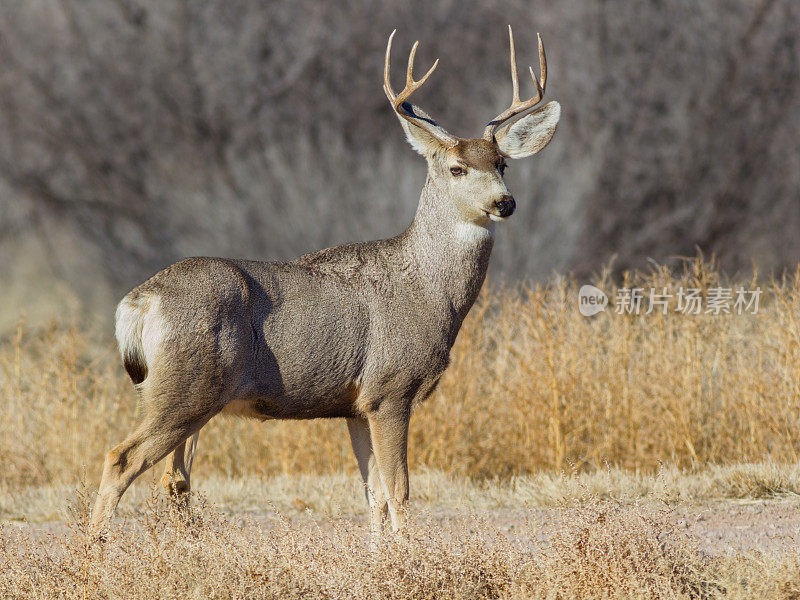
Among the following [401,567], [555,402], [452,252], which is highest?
[452,252]

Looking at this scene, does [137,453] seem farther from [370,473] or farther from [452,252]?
[452,252]

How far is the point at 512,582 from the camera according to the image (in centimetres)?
468

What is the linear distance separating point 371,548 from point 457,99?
9.04 m

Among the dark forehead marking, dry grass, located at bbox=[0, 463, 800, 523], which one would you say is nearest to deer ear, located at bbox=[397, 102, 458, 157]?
the dark forehead marking

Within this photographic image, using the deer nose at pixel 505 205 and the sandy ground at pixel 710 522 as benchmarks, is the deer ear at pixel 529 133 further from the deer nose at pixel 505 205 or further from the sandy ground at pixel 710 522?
the sandy ground at pixel 710 522

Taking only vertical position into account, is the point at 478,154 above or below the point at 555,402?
above

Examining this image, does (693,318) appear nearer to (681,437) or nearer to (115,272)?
(681,437)

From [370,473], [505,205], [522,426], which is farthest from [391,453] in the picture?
[522,426]

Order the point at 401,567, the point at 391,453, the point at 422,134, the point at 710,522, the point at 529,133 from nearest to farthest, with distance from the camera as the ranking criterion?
the point at 401,567
the point at 391,453
the point at 422,134
the point at 529,133
the point at 710,522

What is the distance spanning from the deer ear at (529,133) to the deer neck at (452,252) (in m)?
0.44

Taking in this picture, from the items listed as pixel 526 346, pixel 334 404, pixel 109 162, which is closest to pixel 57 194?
pixel 109 162

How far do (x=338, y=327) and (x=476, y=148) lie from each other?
114 centimetres

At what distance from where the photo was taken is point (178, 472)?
566cm

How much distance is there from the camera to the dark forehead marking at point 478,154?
5.78 metres
